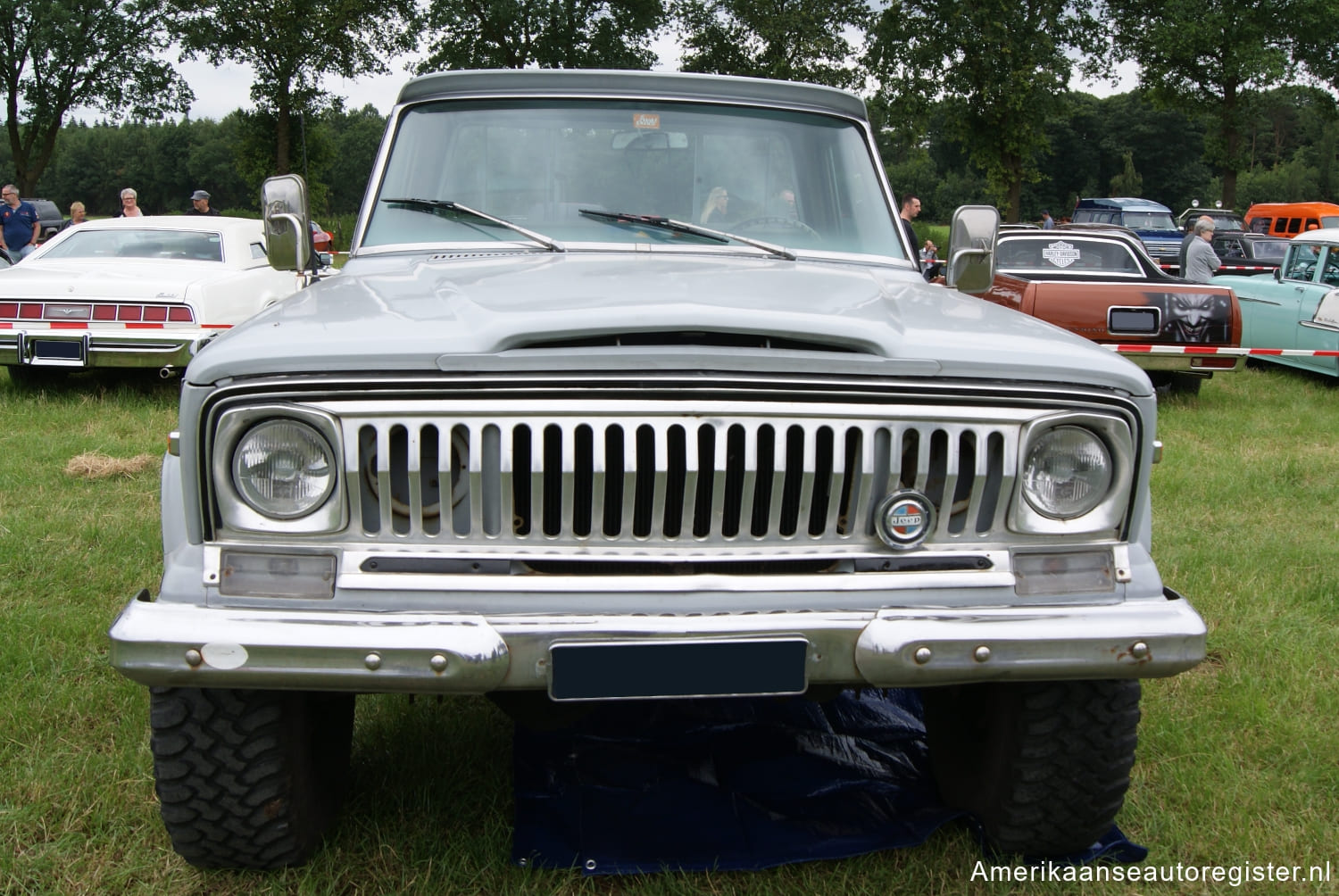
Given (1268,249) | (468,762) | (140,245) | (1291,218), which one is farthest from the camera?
(1291,218)

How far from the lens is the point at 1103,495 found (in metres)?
2.22

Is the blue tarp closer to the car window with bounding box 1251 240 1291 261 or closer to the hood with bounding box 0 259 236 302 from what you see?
the hood with bounding box 0 259 236 302

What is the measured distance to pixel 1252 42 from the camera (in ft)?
95.9

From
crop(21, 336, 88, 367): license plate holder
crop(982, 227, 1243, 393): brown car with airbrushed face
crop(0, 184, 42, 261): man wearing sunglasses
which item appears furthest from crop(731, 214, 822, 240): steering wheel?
crop(0, 184, 42, 261): man wearing sunglasses

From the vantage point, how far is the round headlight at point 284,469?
208cm

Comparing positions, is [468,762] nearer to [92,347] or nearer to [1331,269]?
[92,347]

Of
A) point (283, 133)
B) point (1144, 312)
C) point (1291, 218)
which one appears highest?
point (283, 133)

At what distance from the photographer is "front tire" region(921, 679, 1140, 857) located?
8.09ft

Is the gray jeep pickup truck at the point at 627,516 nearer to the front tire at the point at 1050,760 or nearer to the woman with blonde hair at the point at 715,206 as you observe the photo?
the front tire at the point at 1050,760

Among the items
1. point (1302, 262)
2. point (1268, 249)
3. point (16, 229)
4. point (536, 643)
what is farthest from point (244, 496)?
point (1268, 249)

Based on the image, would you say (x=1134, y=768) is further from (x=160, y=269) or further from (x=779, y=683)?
(x=160, y=269)

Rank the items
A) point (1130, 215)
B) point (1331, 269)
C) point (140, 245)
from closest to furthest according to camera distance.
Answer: point (140, 245) < point (1331, 269) < point (1130, 215)

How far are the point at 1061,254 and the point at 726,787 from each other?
27.6 ft

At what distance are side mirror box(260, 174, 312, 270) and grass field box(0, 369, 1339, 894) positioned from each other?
1348mm
